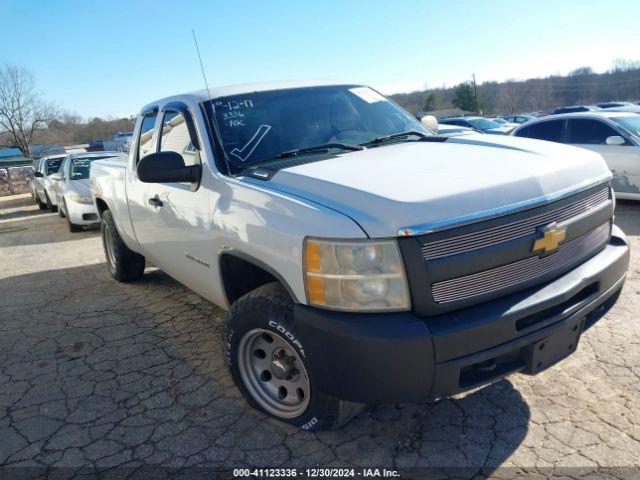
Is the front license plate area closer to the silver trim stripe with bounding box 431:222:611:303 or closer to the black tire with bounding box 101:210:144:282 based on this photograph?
the silver trim stripe with bounding box 431:222:611:303

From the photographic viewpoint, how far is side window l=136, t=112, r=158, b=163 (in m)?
4.44

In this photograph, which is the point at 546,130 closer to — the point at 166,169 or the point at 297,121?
the point at 297,121

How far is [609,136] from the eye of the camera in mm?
8125

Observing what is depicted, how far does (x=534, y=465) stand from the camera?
2486 mm

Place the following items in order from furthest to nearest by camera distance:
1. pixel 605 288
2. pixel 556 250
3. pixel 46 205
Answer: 1. pixel 46 205
2. pixel 605 288
3. pixel 556 250

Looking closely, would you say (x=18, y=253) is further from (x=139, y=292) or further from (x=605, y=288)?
(x=605, y=288)

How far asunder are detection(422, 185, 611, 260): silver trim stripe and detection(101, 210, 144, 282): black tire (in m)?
4.31

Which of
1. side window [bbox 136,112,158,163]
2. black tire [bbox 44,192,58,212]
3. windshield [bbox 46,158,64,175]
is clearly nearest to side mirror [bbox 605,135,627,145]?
side window [bbox 136,112,158,163]

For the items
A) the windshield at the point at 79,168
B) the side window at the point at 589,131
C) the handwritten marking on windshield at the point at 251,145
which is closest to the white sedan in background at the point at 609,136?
the side window at the point at 589,131

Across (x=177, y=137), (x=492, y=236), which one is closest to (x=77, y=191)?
(x=177, y=137)

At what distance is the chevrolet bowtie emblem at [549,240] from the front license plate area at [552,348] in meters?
0.37

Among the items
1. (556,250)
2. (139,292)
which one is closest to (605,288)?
(556,250)

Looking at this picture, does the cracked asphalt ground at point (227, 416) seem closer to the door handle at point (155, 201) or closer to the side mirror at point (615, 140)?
the door handle at point (155, 201)

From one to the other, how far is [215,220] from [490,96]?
10453 centimetres
